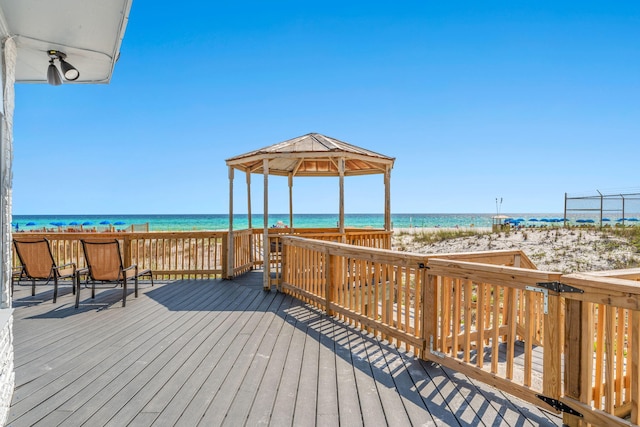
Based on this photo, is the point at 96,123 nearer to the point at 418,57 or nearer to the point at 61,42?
the point at 418,57

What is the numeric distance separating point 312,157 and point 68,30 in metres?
4.06

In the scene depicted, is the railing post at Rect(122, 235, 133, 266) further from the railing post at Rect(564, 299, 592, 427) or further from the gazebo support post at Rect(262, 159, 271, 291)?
the railing post at Rect(564, 299, 592, 427)

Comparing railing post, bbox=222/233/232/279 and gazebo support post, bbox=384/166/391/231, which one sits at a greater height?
gazebo support post, bbox=384/166/391/231

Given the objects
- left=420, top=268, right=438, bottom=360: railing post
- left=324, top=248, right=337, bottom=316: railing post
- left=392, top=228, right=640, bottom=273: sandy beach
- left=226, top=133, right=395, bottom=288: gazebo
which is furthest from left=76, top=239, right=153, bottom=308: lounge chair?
left=392, top=228, right=640, bottom=273: sandy beach

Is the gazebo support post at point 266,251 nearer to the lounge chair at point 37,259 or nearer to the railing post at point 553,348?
the lounge chair at point 37,259

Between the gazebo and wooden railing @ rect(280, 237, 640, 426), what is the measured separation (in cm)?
249

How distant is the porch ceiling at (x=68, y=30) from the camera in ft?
7.55

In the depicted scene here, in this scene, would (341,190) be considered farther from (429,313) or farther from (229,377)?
(229,377)

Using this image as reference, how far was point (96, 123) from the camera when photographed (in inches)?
1644

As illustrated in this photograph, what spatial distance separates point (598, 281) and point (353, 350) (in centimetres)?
210

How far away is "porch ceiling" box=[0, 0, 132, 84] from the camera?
230 centimetres

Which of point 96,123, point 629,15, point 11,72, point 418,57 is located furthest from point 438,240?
point 96,123

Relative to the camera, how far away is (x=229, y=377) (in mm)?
2637

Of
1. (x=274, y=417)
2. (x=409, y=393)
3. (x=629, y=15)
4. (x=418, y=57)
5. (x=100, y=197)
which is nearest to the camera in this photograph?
(x=274, y=417)
